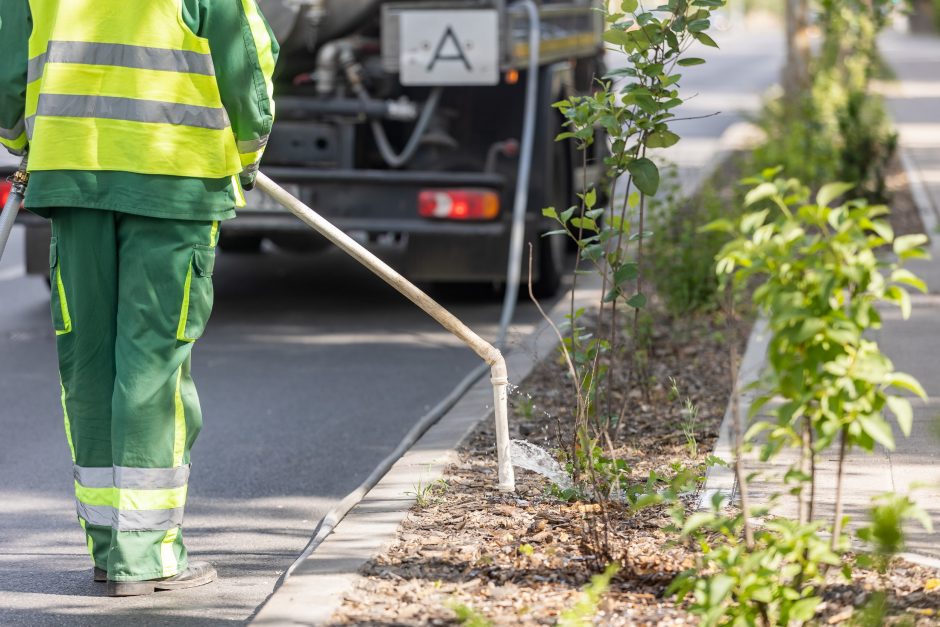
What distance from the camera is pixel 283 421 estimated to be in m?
6.09

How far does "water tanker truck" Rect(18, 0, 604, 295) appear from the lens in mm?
7715

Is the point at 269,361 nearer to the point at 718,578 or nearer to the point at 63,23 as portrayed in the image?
the point at 63,23

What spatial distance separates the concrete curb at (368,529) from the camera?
3.49 m

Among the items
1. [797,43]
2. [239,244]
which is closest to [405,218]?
[239,244]

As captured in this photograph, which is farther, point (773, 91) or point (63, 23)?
point (773, 91)

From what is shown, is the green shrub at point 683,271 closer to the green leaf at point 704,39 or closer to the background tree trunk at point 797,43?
the green leaf at point 704,39

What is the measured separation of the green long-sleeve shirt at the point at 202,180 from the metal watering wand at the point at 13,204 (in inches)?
6.4

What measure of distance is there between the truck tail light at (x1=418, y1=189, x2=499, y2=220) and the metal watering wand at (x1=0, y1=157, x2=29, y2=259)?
3.82 m

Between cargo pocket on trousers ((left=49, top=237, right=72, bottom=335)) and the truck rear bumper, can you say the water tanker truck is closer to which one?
the truck rear bumper

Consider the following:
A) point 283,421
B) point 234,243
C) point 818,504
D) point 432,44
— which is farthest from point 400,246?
point 818,504

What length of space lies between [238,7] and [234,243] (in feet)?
20.0

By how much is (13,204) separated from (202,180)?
0.58 metres

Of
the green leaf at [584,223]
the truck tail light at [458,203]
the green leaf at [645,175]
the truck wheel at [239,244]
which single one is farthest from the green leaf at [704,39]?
the truck wheel at [239,244]

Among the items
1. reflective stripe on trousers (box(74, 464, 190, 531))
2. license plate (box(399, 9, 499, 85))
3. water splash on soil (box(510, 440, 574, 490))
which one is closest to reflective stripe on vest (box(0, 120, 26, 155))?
reflective stripe on trousers (box(74, 464, 190, 531))
